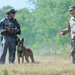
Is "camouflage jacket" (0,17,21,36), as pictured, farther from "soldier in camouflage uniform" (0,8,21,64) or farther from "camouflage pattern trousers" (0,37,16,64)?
"camouflage pattern trousers" (0,37,16,64)

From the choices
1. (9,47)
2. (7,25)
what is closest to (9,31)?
(7,25)

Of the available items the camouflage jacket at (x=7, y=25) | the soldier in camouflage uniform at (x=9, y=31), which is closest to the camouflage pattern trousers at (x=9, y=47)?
the soldier in camouflage uniform at (x=9, y=31)

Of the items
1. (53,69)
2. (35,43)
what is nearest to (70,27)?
(53,69)

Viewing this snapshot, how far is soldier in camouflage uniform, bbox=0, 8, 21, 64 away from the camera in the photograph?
13.9m

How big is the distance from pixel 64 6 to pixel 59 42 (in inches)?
248

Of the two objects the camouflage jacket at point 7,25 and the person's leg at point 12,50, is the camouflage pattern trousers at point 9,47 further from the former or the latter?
the camouflage jacket at point 7,25

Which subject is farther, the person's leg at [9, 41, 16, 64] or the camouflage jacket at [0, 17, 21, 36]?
the person's leg at [9, 41, 16, 64]

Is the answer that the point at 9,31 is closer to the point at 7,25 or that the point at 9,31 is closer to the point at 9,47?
the point at 7,25

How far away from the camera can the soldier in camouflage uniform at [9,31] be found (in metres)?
13.9

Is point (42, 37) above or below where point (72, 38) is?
below

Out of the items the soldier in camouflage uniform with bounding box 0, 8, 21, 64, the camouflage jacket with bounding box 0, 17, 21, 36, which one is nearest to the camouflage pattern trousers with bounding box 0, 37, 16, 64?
the soldier in camouflage uniform with bounding box 0, 8, 21, 64

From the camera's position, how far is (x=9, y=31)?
1398 cm

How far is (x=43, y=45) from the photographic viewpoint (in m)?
79.6

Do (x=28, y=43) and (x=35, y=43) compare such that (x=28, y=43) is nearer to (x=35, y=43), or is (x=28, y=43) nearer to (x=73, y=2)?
(x=35, y=43)
